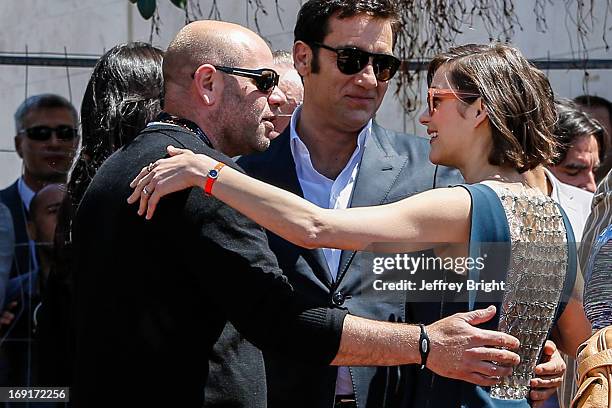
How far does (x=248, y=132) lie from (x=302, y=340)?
1.96ft

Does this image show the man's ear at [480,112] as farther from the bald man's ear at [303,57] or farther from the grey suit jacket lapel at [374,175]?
the bald man's ear at [303,57]

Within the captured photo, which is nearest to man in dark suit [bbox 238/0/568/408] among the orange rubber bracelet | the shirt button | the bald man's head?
the shirt button

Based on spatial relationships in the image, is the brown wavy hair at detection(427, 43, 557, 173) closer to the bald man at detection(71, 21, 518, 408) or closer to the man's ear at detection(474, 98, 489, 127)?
the man's ear at detection(474, 98, 489, 127)

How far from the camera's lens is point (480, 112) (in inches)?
99.0

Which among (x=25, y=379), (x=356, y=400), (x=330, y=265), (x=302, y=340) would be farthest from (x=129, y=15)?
(x=302, y=340)

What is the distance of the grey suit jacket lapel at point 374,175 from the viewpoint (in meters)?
3.18

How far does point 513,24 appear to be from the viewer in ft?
15.3

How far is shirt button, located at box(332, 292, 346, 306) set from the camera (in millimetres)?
3061

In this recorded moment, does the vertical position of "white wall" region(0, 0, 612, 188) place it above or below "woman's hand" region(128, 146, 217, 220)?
above

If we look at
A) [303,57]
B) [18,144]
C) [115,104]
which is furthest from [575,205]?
[18,144]

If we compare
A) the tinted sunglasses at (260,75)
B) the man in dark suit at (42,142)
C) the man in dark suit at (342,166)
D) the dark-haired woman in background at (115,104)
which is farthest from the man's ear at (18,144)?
the tinted sunglasses at (260,75)

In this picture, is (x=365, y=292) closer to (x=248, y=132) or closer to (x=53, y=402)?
(x=248, y=132)

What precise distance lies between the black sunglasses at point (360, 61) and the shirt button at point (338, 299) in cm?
76
